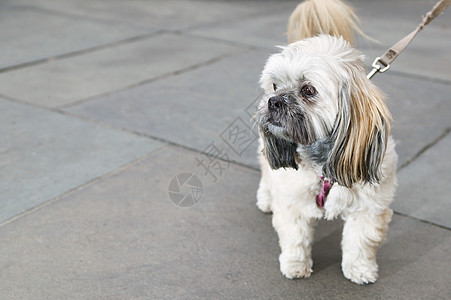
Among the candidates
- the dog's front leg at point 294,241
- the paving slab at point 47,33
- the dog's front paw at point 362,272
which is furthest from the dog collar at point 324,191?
the paving slab at point 47,33

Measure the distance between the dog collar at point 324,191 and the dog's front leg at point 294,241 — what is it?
0.56 feet

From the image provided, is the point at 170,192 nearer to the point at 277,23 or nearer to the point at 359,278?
the point at 359,278

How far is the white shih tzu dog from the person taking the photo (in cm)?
260

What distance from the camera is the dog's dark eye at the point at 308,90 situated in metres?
2.64

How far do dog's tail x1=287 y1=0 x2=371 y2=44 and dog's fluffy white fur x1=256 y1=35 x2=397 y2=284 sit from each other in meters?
0.76

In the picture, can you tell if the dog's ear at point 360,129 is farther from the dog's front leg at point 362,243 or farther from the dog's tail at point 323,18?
the dog's tail at point 323,18

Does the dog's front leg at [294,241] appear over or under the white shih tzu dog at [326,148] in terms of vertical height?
under

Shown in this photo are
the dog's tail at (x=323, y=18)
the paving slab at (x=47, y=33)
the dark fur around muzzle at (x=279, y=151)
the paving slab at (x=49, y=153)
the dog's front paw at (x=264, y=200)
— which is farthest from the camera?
the paving slab at (x=47, y=33)

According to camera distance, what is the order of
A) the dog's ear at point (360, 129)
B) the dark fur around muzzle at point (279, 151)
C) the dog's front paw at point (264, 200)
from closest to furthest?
the dog's ear at point (360, 129)
the dark fur around muzzle at point (279, 151)
the dog's front paw at point (264, 200)

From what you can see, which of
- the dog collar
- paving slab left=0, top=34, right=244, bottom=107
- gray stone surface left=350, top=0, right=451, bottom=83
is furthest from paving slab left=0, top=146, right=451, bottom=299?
gray stone surface left=350, top=0, right=451, bottom=83

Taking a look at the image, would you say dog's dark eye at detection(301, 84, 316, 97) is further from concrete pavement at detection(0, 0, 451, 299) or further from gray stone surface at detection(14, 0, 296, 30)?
gray stone surface at detection(14, 0, 296, 30)

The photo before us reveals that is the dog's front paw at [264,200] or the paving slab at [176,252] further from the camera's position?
the dog's front paw at [264,200]

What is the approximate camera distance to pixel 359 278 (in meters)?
3.16

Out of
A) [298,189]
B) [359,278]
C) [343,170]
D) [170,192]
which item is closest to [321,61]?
[343,170]
